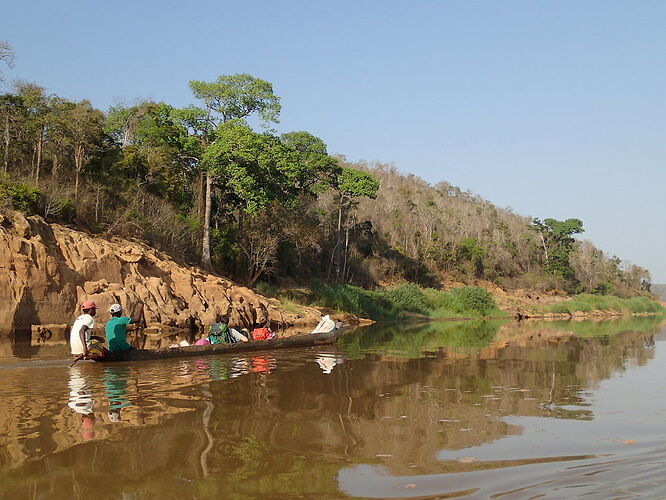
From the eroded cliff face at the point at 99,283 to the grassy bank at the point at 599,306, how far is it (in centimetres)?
3260

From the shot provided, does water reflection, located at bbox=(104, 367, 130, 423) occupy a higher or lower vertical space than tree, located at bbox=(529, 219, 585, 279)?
lower

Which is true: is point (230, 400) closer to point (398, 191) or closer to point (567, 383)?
point (567, 383)

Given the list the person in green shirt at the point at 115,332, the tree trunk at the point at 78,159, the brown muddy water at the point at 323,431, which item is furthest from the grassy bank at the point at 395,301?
the brown muddy water at the point at 323,431

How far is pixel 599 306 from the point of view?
58.0m

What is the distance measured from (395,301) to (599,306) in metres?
25.5

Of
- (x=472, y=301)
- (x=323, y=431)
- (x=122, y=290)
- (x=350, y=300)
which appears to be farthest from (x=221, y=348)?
(x=472, y=301)

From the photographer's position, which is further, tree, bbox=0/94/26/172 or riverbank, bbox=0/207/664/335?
tree, bbox=0/94/26/172

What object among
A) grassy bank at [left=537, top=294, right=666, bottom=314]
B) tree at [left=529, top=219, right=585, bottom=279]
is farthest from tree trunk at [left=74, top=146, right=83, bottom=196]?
tree at [left=529, top=219, right=585, bottom=279]

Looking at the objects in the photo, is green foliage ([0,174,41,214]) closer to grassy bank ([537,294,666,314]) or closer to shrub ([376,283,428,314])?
shrub ([376,283,428,314])

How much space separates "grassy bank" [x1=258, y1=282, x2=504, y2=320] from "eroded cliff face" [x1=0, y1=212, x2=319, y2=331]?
5.56m

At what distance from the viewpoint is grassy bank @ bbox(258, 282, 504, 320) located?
36.5m

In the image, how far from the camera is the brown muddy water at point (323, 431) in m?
5.58

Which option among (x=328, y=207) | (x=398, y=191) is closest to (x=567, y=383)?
(x=328, y=207)

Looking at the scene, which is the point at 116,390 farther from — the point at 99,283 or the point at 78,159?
the point at 78,159
